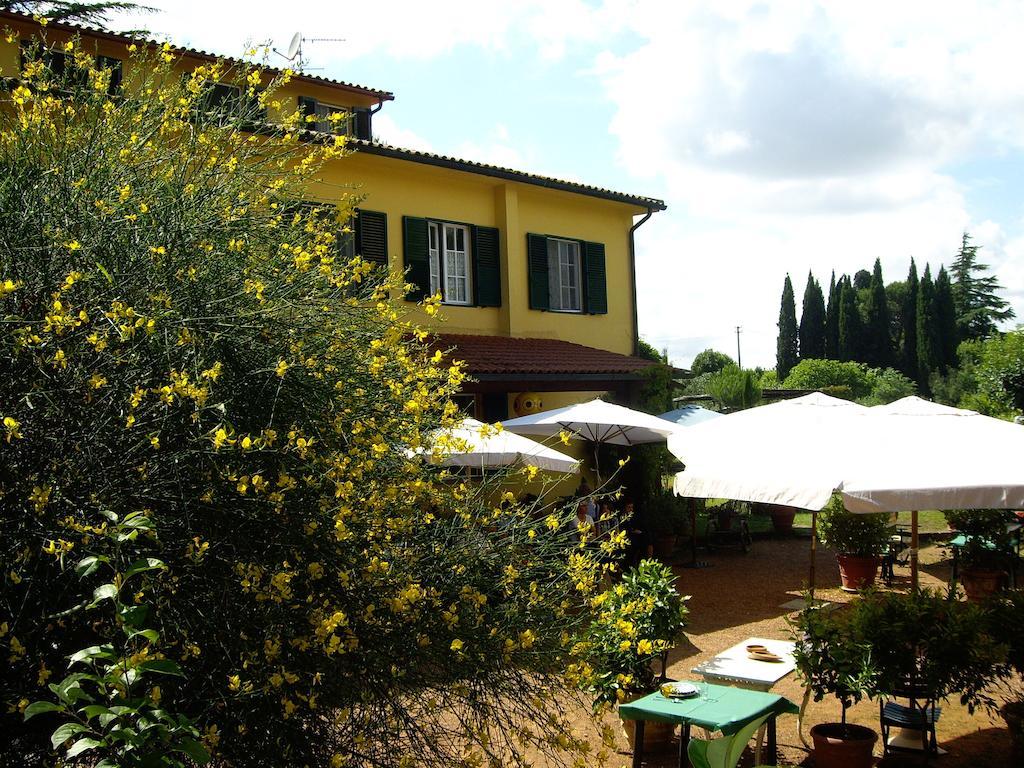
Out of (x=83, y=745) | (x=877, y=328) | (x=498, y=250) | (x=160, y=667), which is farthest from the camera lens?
(x=877, y=328)

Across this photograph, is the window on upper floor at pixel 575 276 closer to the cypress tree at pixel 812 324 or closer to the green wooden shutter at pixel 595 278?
the green wooden shutter at pixel 595 278

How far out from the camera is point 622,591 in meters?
5.98

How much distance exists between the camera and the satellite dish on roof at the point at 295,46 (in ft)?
38.7

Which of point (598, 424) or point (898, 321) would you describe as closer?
point (598, 424)

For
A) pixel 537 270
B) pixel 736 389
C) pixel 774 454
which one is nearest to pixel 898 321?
pixel 736 389

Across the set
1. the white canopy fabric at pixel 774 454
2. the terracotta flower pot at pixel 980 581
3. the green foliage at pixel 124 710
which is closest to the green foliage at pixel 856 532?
the terracotta flower pot at pixel 980 581

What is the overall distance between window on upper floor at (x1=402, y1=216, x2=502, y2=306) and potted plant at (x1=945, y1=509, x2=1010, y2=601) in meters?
7.68

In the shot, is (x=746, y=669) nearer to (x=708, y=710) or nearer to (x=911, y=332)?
(x=708, y=710)

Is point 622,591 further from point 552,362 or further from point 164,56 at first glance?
point 552,362

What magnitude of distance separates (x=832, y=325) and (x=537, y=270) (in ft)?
144

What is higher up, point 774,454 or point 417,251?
point 417,251

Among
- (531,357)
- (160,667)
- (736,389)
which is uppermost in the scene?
(531,357)

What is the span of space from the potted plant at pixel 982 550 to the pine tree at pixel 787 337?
149 feet

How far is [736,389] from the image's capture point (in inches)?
834
